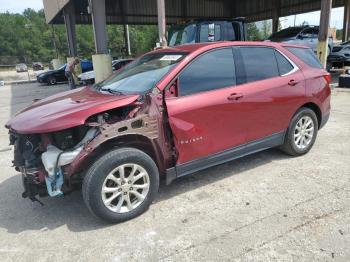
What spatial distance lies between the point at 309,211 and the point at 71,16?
18658mm

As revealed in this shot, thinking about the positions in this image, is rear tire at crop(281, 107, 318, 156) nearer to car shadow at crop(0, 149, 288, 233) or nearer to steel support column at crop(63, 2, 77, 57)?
car shadow at crop(0, 149, 288, 233)

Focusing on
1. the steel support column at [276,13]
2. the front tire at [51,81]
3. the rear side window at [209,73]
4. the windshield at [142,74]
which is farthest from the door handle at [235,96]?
the steel support column at [276,13]

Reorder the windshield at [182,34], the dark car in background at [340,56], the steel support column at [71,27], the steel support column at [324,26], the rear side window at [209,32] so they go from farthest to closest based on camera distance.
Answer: the steel support column at [71,27] < the dark car in background at [340,56] < the windshield at [182,34] < the rear side window at [209,32] < the steel support column at [324,26]

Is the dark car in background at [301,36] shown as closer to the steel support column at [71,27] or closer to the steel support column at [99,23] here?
the steel support column at [99,23]

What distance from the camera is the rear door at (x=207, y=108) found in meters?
3.48

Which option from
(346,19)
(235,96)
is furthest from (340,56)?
(235,96)

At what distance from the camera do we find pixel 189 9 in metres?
25.1

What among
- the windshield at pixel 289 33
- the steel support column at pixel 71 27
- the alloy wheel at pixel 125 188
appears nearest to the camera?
the alloy wheel at pixel 125 188

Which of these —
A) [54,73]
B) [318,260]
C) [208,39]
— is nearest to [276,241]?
[318,260]

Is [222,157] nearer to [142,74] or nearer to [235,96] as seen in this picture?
[235,96]

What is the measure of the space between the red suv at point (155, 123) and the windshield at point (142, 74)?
0.02 metres

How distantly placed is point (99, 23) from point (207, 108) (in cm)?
971

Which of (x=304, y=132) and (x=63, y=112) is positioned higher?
(x=63, y=112)

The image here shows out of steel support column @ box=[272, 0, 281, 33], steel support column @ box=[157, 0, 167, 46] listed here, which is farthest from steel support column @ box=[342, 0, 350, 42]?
steel support column @ box=[157, 0, 167, 46]
